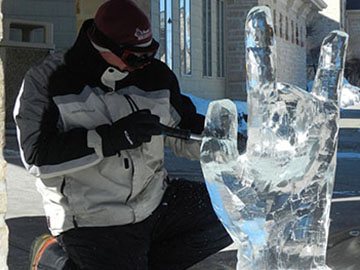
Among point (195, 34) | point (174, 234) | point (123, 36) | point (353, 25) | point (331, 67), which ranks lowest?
point (174, 234)

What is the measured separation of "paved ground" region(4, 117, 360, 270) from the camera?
246cm

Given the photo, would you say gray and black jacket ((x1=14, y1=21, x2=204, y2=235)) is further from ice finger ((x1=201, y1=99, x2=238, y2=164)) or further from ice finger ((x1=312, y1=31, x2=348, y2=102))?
ice finger ((x1=312, y1=31, x2=348, y2=102))

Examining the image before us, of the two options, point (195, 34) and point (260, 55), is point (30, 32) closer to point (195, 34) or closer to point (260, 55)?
point (195, 34)

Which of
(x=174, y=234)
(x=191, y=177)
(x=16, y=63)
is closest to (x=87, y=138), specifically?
(x=174, y=234)

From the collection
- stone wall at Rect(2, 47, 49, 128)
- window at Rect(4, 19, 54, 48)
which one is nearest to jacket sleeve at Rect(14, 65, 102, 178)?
stone wall at Rect(2, 47, 49, 128)

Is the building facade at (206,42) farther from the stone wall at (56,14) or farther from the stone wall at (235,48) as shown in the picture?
the stone wall at (56,14)

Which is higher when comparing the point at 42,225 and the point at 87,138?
the point at 87,138

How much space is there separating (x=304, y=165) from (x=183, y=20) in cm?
1680

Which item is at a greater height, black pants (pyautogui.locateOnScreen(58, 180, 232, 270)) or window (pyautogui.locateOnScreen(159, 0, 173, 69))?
window (pyautogui.locateOnScreen(159, 0, 173, 69))

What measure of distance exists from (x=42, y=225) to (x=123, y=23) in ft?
11.4

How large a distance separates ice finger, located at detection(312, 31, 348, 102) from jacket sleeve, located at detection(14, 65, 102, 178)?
1023mm

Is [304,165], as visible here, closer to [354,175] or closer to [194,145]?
[194,145]

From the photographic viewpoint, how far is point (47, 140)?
2660 mm

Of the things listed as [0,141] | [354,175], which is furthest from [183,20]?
[0,141]
